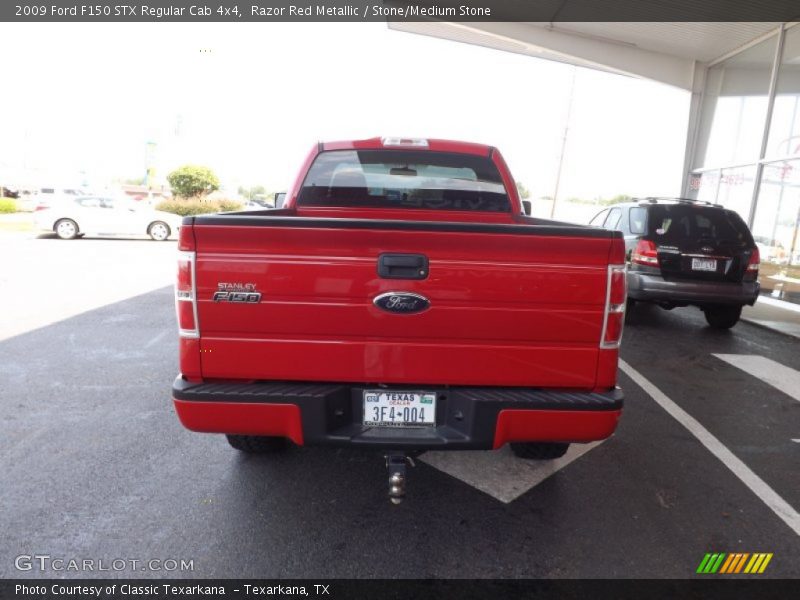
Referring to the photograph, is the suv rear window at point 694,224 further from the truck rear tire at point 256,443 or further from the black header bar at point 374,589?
the truck rear tire at point 256,443

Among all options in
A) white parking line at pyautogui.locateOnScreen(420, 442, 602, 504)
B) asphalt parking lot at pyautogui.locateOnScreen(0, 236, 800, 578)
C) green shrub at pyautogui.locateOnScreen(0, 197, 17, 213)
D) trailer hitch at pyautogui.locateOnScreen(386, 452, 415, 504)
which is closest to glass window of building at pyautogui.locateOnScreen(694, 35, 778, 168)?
asphalt parking lot at pyautogui.locateOnScreen(0, 236, 800, 578)

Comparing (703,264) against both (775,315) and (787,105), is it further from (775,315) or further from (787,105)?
(787,105)

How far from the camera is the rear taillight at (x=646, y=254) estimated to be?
7184 mm

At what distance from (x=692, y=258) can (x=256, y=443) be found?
628 cm

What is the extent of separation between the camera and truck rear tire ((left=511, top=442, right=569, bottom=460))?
129 inches

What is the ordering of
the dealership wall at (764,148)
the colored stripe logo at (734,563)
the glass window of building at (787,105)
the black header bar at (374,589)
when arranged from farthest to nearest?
the glass window of building at (787,105) → the dealership wall at (764,148) → the colored stripe logo at (734,563) → the black header bar at (374,589)

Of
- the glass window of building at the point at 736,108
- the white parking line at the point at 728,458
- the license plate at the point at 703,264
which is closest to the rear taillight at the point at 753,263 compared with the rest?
the license plate at the point at 703,264

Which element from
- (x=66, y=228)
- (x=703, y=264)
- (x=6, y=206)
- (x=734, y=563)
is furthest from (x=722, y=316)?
(x=6, y=206)

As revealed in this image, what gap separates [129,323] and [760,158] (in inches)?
509

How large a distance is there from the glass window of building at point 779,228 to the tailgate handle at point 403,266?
10422mm

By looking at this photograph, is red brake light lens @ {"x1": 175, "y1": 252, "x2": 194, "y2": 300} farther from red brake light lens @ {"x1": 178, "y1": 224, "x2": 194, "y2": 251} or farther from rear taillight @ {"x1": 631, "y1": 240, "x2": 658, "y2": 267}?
rear taillight @ {"x1": 631, "y1": 240, "x2": 658, "y2": 267}

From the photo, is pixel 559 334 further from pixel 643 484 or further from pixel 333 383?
pixel 643 484

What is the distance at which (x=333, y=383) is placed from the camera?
243cm

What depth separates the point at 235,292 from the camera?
2.29 metres
